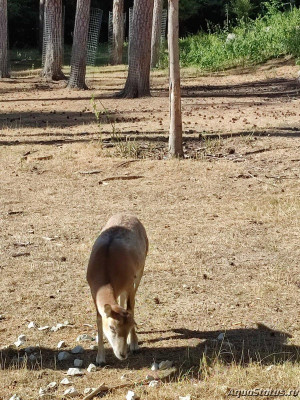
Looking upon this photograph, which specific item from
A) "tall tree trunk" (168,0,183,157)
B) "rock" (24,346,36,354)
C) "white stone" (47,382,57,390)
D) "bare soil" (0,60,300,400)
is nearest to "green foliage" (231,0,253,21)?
"bare soil" (0,60,300,400)

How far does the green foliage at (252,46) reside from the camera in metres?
26.0

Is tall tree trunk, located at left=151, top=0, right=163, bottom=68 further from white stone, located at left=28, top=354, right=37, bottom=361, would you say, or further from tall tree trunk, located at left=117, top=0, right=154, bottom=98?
white stone, located at left=28, top=354, right=37, bottom=361

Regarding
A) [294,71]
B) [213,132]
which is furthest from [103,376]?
[294,71]

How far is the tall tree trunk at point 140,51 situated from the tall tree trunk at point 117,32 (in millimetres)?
11333

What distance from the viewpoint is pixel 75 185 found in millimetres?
11125

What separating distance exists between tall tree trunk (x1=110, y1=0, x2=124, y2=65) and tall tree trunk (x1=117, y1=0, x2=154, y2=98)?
11333mm

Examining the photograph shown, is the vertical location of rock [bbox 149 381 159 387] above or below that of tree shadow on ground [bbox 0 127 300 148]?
below

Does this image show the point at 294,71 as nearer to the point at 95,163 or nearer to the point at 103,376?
the point at 95,163

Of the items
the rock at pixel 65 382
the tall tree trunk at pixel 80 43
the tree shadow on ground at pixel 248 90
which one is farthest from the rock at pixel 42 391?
the tall tree trunk at pixel 80 43

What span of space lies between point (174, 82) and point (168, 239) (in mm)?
4042

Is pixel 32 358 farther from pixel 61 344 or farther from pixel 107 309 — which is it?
pixel 107 309

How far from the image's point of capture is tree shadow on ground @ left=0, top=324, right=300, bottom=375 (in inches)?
221

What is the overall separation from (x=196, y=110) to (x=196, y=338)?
1213 cm

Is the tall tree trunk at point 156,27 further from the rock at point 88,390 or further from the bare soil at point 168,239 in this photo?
the rock at point 88,390
